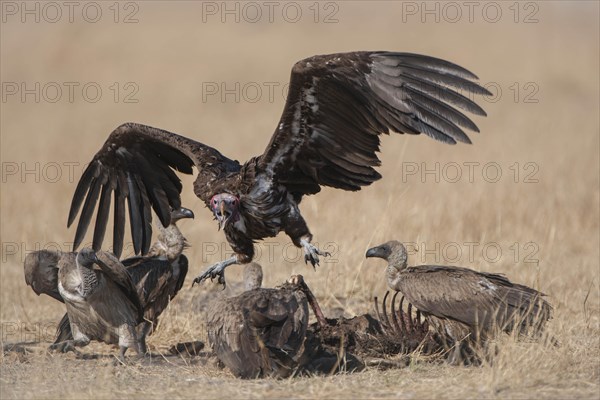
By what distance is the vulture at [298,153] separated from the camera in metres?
6.70

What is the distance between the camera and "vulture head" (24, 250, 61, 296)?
740 centimetres

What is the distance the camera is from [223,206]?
24.1 feet

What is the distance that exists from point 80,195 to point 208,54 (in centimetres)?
1313

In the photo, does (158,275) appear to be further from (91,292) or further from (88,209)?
(88,209)

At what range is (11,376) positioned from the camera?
6.47 metres

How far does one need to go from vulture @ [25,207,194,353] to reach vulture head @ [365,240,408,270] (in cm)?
158

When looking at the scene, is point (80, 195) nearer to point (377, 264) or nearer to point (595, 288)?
point (377, 264)

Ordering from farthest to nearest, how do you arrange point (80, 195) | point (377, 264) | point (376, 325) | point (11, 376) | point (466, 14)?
point (466, 14) < point (377, 264) < point (80, 195) < point (376, 325) < point (11, 376)

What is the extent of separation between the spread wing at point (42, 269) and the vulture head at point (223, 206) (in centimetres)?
117

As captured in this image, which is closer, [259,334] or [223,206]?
[259,334]

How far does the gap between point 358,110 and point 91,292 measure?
7.26 feet

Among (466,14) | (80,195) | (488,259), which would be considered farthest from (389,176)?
(466,14)

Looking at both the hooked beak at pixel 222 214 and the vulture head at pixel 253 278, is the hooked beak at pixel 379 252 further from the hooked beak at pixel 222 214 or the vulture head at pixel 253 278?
the hooked beak at pixel 222 214

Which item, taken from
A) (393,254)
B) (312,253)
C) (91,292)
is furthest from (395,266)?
(91,292)
